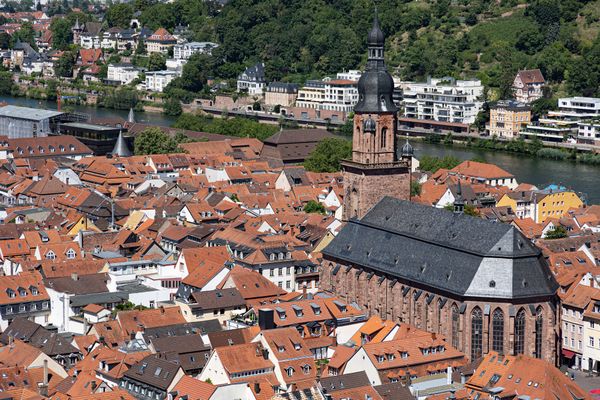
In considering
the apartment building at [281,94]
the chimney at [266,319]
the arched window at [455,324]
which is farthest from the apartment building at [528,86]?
the chimney at [266,319]

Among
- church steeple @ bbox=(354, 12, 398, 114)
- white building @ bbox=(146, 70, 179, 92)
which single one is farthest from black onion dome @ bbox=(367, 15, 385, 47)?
white building @ bbox=(146, 70, 179, 92)

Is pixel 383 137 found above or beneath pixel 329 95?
above

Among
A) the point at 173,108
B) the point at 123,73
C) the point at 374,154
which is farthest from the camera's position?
the point at 123,73

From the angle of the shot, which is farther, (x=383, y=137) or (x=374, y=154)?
(x=383, y=137)

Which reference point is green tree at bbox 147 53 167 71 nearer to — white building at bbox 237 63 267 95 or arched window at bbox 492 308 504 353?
white building at bbox 237 63 267 95

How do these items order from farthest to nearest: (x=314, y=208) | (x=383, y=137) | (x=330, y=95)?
(x=330, y=95) → (x=314, y=208) → (x=383, y=137)

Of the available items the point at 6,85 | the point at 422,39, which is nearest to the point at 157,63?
the point at 6,85

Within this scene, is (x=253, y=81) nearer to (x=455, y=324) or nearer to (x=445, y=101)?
(x=445, y=101)

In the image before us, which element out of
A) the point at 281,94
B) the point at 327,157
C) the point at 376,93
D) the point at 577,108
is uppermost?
the point at 376,93
